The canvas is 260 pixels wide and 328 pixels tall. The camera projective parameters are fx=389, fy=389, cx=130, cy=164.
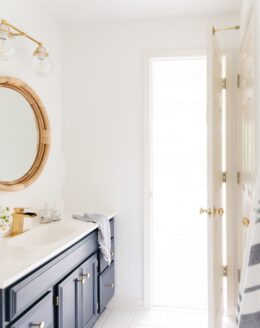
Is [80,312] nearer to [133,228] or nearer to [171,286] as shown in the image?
[133,228]

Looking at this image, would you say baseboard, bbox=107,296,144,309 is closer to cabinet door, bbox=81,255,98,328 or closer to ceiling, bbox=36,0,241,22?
cabinet door, bbox=81,255,98,328

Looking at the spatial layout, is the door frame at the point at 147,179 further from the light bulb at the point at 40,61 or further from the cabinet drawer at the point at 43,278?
the light bulb at the point at 40,61

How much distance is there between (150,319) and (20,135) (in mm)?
1751

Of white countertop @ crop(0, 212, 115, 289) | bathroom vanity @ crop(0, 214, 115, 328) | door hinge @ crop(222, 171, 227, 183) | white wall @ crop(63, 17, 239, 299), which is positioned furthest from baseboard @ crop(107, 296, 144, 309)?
door hinge @ crop(222, 171, 227, 183)

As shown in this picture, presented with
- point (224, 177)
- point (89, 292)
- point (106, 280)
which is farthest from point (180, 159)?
point (89, 292)

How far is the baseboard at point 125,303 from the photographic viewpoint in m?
3.30

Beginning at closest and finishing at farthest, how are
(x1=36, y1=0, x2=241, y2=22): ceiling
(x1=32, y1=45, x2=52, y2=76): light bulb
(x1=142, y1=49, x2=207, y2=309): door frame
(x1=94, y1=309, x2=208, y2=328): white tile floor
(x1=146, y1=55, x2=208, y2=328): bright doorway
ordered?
(x1=32, y1=45, x2=52, y2=76): light bulb < (x1=36, y1=0, x2=241, y2=22): ceiling < (x1=94, y1=309, x2=208, y2=328): white tile floor < (x1=142, y1=49, x2=207, y2=309): door frame < (x1=146, y1=55, x2=208, y2=328): bright doorway

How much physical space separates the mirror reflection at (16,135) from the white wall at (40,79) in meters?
0.09

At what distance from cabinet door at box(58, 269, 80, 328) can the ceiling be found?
76.4 inches

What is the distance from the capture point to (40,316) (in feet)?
6.30

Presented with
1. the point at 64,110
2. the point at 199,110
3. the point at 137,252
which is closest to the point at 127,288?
the point at 137,252

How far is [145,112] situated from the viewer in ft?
10.7

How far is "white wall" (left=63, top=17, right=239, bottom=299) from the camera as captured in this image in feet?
10.8

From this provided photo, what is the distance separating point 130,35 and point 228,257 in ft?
6.57
